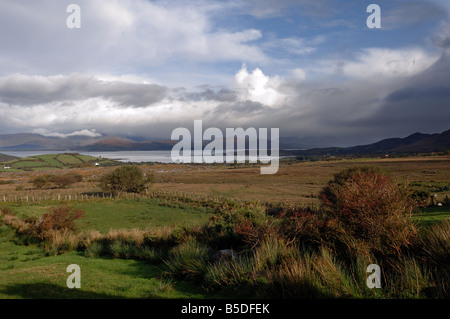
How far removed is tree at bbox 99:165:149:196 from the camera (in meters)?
51.1

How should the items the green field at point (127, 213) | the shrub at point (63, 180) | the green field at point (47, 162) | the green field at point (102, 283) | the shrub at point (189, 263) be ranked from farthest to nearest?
the green field at point (47, 162), the shrub at point (63, 180), the green field at point (127, 213), the shrub at point (189, 263), the green field at point (102, 283)

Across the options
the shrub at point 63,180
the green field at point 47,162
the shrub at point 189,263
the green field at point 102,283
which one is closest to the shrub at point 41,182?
the shrub at point 63,180

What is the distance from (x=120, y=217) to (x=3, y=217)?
9.69 metres

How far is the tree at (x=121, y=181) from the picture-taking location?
168ft

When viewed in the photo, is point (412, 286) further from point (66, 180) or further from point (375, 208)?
point (66, 180)

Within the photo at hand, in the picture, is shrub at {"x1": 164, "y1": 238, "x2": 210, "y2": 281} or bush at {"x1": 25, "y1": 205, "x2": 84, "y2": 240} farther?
bush at {"x1": 25, "y1": 205, "x2": 84, "y2": 240}

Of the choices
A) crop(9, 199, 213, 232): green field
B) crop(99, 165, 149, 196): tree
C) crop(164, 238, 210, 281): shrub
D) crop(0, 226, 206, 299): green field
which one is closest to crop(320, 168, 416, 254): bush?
crop(164, 238, 210, 281): shrub

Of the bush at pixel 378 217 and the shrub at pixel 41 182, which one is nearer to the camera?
the bush at pixel 378 217

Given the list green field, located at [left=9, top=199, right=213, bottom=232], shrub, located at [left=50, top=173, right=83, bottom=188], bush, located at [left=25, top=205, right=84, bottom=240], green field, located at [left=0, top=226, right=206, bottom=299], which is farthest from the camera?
shrub, located at [left=50, top=173, right=83, bottom=188]

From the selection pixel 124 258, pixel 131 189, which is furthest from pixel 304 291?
pixel 131 189

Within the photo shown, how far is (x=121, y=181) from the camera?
51.2 m

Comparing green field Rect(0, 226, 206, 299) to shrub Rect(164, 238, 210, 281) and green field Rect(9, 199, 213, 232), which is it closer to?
shrub Rect(164, 238, 210, 281)

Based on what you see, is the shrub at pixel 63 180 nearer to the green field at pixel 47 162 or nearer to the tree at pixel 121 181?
the tree at pixel 121 181

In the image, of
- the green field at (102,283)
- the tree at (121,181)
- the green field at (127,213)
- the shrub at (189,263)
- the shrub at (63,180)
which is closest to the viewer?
the green field at (102,283)
